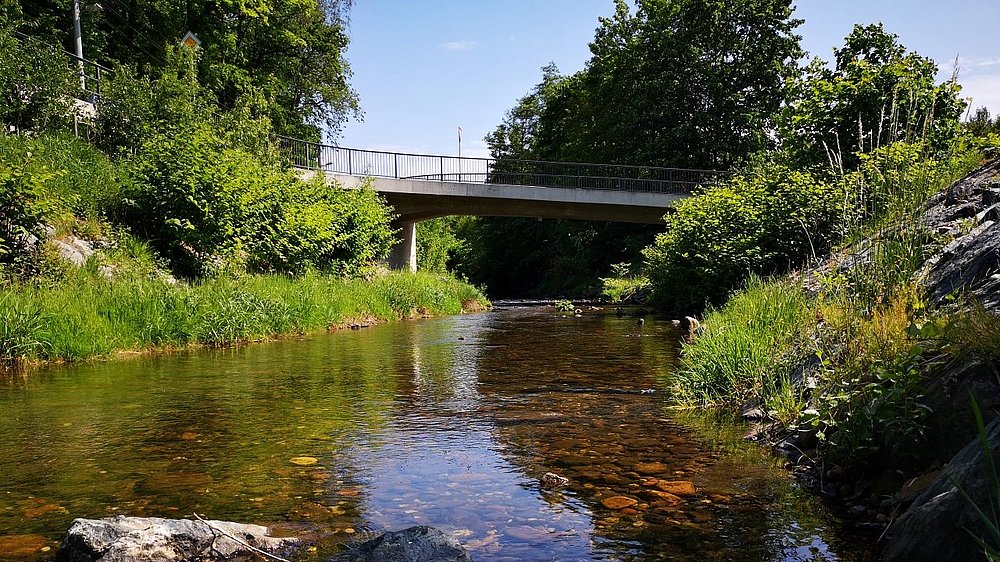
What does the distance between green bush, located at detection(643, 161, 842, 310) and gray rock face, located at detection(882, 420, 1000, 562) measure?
388 inches

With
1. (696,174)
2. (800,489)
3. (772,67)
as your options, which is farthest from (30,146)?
(772,67)

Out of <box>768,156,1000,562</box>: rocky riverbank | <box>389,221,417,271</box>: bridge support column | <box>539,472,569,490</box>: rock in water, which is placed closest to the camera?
<box>768,156,1000,562</box>: rocky riverbank

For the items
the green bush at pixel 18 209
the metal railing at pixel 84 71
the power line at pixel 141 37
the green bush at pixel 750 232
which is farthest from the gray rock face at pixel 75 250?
the power line at pixel 141 37

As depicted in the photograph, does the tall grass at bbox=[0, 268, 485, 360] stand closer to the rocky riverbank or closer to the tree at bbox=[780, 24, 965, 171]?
the rocky riverbank

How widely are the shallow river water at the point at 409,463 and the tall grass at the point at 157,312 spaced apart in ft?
2.53

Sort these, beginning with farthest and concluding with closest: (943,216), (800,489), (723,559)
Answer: (943,216), (800,489), (723,559)

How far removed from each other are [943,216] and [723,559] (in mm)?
6035

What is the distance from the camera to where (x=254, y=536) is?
12.7ft

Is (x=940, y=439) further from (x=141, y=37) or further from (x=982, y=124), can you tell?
(x=141, y=37)

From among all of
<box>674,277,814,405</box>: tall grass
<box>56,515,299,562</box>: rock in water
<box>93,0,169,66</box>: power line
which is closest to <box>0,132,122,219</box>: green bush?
<box>674,277,814,405</box>: tall grass

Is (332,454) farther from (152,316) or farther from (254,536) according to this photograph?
(152,316)

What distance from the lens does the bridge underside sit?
3666 cm

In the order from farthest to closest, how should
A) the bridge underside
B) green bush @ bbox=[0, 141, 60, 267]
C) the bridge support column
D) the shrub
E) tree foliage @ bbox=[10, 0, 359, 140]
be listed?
the bridge support column
the bridge underside
tree foliage @ bbox=[10, 0, 359, 140]
the shrub
green bush @ bbox=[0, 141, 60, 267]

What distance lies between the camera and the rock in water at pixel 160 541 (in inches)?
137
